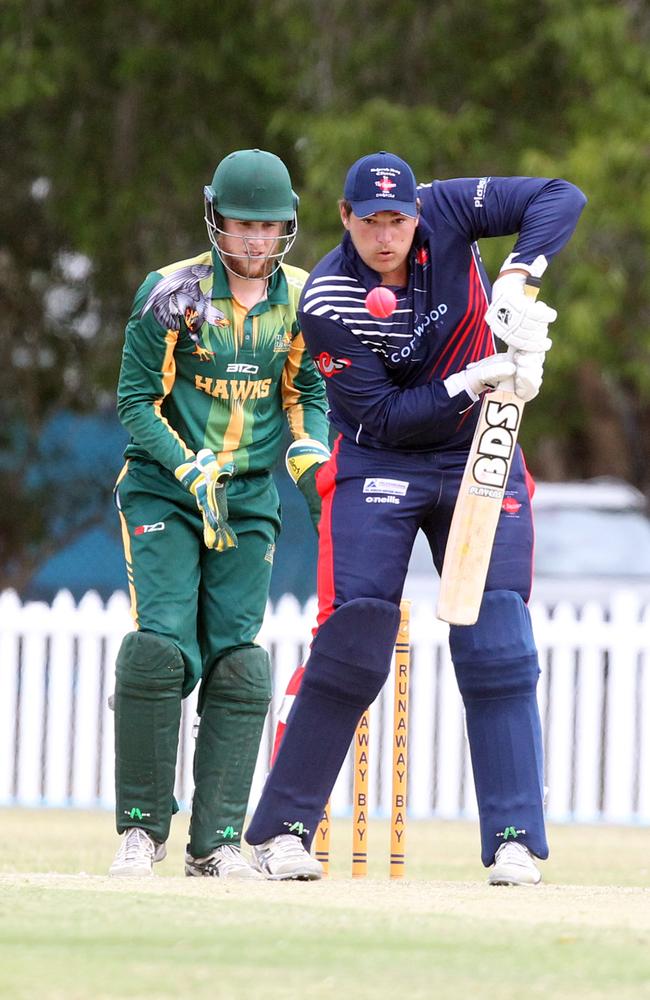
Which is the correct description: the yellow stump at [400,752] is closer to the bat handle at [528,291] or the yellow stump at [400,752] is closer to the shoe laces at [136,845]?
the shoe laces at [136,845]

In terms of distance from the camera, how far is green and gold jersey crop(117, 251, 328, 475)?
5801mm

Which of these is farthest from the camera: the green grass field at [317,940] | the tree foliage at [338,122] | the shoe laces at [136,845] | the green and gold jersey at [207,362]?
the tree foliage at [338,122]

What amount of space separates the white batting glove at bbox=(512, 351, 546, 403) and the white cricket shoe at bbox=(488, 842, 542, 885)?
1.23 metres

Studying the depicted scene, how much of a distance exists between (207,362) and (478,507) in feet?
3.86

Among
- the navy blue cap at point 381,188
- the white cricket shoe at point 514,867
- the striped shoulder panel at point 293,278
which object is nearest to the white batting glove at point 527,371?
the navy blue cap at point 381,188

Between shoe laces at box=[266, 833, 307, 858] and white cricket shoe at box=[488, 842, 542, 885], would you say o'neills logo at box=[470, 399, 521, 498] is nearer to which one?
white cricket shoe at box=[488, 842, 542, 885]

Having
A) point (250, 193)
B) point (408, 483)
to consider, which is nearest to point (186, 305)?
point (250, 193)

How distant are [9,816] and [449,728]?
8.09ft

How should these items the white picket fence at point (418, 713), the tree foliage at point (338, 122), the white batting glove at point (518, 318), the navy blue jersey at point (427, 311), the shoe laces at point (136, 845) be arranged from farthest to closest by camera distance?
the tree foliage at point (338, 122), the white picket fence at point (418, 713), the shoe laces at point (136, 845), the navy blue jersey at point (427, 311), the white batting glove at point (518, 318)

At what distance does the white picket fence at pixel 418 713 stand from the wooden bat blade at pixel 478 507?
5.45 meters

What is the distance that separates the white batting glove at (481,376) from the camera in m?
5.07

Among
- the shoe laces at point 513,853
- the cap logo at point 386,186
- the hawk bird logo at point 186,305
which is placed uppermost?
the cap logo at point 386,186

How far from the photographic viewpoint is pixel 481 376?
16.7 feet

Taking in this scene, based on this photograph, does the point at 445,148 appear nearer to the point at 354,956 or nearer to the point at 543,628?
the point at 543,628
